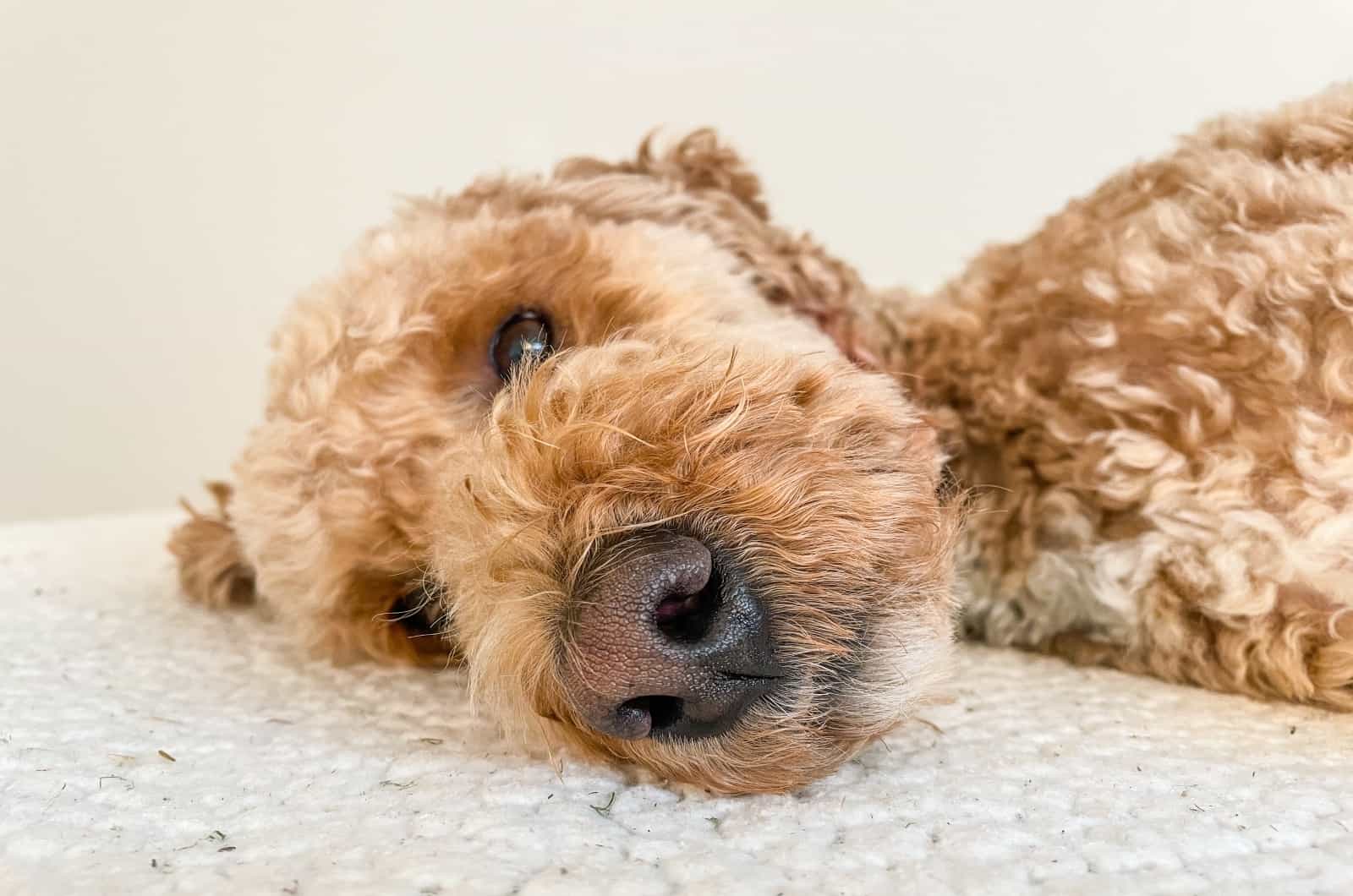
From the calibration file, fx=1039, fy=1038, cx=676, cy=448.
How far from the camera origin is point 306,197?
355 centimetres

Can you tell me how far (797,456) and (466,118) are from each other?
2736 millimetres

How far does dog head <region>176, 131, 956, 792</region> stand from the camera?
3.21ft

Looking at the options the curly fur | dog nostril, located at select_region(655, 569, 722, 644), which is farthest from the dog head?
the curly fur

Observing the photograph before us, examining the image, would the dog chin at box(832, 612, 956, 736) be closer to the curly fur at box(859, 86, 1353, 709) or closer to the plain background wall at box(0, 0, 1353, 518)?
the curly fur at box(859, 86, 1353, 709)

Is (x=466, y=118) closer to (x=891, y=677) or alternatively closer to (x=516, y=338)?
(x=516, y=338)

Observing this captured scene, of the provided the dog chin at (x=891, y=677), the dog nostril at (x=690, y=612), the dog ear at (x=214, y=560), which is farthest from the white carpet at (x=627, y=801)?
the dog ear at (x=214, y=560)

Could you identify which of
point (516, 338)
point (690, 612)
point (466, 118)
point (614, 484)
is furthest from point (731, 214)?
point (466, 118)

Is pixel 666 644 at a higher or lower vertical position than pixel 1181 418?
lower

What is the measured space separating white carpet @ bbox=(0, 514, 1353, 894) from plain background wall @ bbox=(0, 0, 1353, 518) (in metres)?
2.15

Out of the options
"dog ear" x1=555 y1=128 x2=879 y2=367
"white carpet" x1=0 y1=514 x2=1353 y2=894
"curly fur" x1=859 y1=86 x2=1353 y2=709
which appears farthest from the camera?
"dog ear" x1=555 y1=128 x2=879 y2=367

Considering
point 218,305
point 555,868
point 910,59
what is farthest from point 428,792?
point 218,305

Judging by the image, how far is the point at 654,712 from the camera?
100cm

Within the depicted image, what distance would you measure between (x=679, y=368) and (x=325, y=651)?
0.80 meters

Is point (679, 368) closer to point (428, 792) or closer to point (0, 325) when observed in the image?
point (428, 792)
